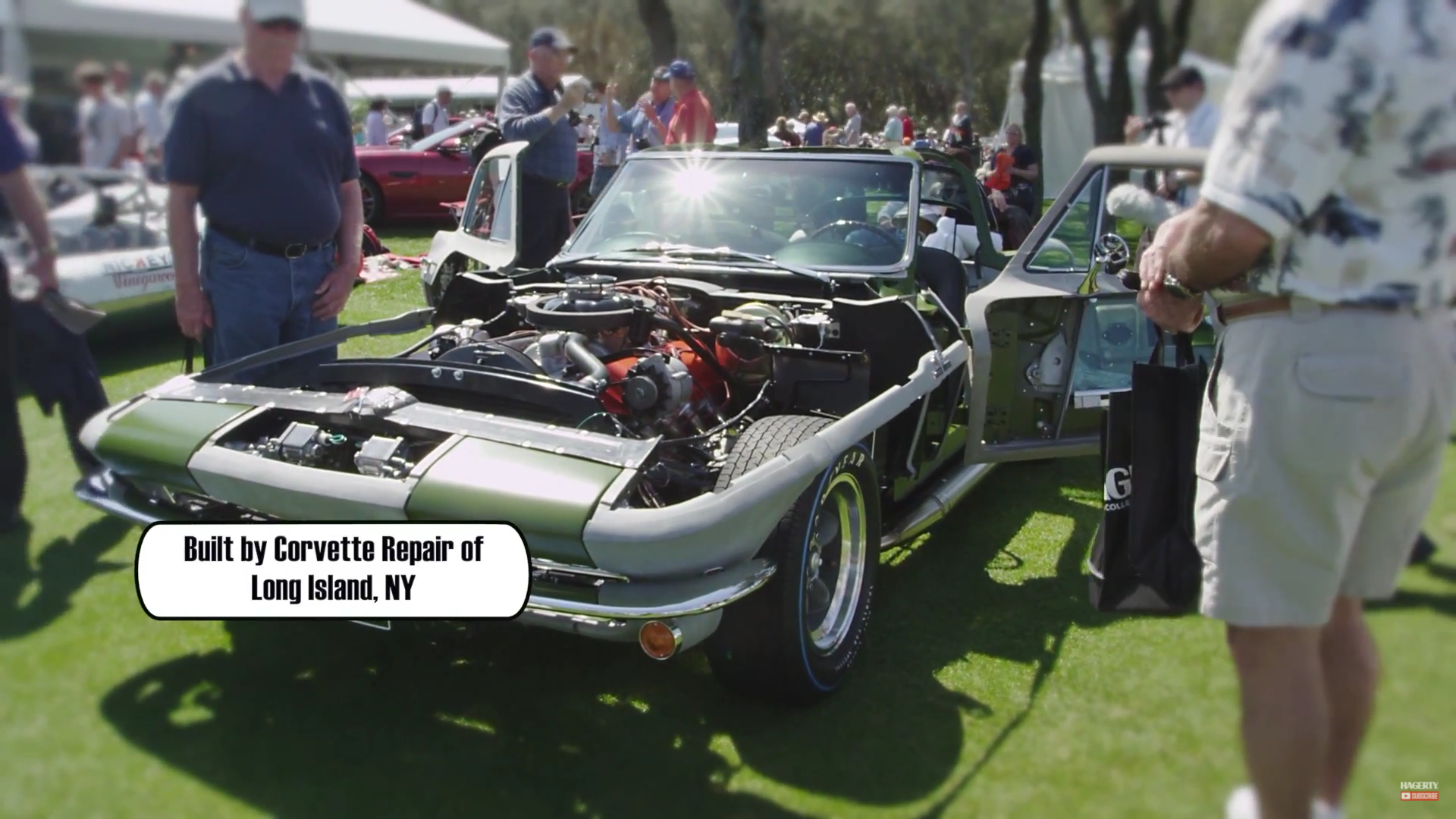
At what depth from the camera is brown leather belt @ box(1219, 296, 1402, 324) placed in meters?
1.58

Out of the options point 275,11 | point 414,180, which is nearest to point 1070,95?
point 275,11

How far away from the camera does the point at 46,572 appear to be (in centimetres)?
343

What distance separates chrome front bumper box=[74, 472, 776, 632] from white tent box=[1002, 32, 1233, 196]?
4.08 ft

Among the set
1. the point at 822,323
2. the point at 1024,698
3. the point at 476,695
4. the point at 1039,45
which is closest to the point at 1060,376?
the point at 822,323

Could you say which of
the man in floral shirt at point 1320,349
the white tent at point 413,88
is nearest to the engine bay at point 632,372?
the white tent at point 413,88

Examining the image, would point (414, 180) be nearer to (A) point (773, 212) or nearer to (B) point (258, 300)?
(A) point (773, 212)

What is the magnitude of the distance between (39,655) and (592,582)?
1574 mm

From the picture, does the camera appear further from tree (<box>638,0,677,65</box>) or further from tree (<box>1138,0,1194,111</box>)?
tree (<box>638,0,677,65</box>)

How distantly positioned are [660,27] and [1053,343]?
1972 mm

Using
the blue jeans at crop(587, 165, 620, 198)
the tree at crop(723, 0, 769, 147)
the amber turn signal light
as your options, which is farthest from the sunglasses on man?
the blue jeans at crop(587, 165, 620, 198)

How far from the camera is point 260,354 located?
3496 millimetres

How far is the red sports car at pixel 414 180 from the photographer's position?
1227 centimetres

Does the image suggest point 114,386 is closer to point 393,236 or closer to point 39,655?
point 39,655

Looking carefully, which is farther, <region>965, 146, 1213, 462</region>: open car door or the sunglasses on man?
<region>965, 146, 1213, 462</region>: open car door
